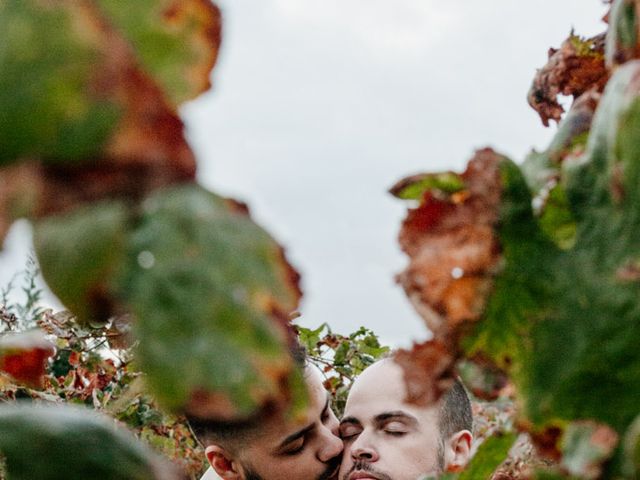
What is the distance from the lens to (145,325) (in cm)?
45

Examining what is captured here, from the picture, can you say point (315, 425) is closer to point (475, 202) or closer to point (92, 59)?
point (475, 202)

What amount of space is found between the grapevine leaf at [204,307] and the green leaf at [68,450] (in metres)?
0.09

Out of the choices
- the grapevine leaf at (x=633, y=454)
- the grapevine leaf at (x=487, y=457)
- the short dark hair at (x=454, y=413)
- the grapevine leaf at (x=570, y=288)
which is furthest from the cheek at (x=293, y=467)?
the grapevine leaf at (x=633, y=454)

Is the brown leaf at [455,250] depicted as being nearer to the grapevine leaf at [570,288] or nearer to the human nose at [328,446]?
the grapevine leaf at [570,288]

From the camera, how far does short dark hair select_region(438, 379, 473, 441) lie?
2.50 meters

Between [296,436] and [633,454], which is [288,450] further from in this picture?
[633,454]

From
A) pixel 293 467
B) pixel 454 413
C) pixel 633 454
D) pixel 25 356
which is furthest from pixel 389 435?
pixel 633 454

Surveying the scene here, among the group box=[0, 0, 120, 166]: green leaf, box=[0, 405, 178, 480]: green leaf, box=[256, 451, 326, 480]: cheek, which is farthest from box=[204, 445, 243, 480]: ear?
box=[0, 0, 120, 166]: green leaf

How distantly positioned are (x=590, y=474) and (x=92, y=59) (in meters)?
0.41

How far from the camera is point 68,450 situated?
0.52 meters

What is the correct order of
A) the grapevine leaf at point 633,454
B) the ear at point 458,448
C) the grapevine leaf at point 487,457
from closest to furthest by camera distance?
the grapevine leaf at point 633,454
the grapevine leaf at point 487,457
the ear at point 458,448

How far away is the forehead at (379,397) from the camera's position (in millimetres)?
2295

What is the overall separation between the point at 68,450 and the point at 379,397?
6.05ft

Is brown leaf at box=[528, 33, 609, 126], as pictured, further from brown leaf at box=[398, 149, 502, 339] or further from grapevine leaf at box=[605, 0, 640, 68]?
brown leaf at box=[398, 149, 502, 339]
